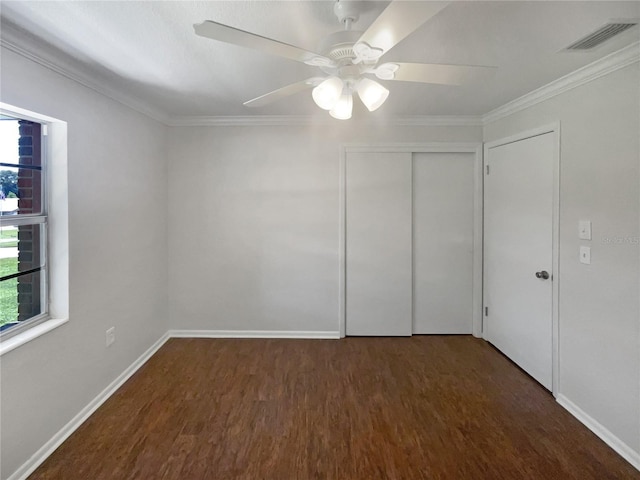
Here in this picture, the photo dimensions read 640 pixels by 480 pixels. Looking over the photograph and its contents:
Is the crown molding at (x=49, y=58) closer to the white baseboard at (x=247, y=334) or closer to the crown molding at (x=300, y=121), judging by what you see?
the crown molding at (x=300, y=121)

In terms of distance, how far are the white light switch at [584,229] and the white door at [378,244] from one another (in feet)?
5.08

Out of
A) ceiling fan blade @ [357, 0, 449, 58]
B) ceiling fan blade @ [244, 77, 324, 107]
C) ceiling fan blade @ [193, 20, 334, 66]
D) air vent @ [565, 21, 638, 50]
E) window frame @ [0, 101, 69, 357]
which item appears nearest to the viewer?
ceiling fan blade @ [357, 0, 449, 58]

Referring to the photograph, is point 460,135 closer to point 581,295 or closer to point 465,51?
point 465,51

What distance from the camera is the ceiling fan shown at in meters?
1.12

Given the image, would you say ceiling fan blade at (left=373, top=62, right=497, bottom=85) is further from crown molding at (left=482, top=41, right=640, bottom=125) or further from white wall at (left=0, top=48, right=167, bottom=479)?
white wall at (left=0, top=48, right=167, bottom=479)

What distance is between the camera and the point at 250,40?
4.13ft

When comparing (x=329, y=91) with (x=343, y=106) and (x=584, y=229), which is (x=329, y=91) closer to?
(x=343, y=106)

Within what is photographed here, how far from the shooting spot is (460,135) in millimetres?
3658

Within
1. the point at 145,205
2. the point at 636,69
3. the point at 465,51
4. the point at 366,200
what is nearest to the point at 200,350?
the point at 145,205

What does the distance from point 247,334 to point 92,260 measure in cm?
176

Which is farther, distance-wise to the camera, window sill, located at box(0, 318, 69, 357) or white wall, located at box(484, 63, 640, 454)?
white wall, located at box(484, 63, 640, 454)

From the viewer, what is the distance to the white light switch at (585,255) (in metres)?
2.30

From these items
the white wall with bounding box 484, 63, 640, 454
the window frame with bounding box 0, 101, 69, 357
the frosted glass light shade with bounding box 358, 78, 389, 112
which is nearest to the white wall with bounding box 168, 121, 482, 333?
the white wall with bounding box 484, 63, 640, 454

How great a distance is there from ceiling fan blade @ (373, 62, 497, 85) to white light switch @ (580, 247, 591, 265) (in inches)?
59.8
